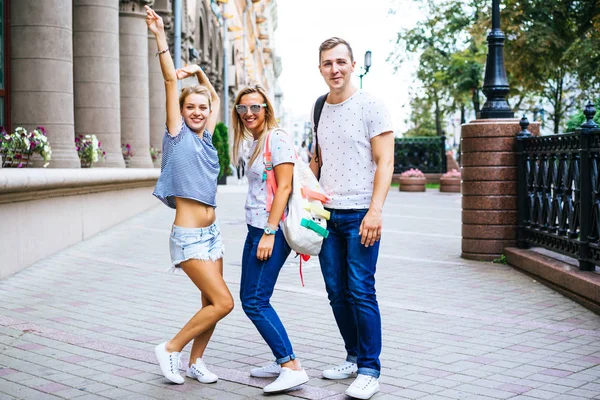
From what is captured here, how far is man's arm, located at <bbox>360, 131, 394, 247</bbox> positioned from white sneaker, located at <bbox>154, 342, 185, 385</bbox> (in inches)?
53.1

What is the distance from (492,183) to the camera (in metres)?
10.5

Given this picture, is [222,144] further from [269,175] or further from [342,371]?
[269,175]

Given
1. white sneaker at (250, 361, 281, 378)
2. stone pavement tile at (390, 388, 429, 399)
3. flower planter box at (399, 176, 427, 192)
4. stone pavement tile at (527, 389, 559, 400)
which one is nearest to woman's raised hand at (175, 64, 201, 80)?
white sneaker at (250, 361, 281, 378)

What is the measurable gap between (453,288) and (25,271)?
4.70m

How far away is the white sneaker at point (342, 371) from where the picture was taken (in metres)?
5.20

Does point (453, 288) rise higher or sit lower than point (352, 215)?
lower

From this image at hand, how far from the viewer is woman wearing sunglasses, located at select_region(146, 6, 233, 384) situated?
5012 millimetres

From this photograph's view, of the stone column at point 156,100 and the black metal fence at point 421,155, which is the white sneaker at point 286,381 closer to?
the stone column at point 156,100

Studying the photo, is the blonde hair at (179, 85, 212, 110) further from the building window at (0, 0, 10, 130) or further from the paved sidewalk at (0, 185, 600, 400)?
the building window at (0, 0, 10, 130)

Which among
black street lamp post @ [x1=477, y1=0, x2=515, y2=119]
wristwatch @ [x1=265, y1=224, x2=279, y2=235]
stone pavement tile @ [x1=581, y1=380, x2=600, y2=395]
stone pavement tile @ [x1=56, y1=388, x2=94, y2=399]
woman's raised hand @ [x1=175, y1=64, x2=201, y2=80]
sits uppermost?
black street lamp post @ [x1=477, y1=0, x2=515, y2=119]

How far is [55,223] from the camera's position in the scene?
11.1 metres

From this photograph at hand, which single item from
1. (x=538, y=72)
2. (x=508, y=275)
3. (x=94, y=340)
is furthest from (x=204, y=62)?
(x=94, y=340)

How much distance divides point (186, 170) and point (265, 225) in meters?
0.60

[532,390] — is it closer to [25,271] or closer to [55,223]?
[25,271]
